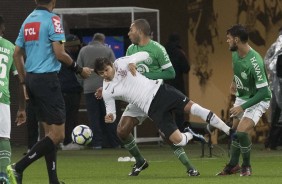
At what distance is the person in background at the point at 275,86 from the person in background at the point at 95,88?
309 centimetres

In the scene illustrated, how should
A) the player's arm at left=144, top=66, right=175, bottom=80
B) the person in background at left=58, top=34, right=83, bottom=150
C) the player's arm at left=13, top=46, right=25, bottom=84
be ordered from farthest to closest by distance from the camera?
the person in background at left=58, top=34, right=83, bottom=150 → the player's arm at left=144, top=66, right=175, bottom=80 → the player's arm at left=13, top=46, right=25, bottom=84

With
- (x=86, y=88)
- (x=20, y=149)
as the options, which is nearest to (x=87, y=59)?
(x=86, y=88)

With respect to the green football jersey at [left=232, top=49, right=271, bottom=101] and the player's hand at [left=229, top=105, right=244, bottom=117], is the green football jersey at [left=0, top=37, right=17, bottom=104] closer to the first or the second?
the player's hand at [left=229, top=105, right=244, bottom=117]

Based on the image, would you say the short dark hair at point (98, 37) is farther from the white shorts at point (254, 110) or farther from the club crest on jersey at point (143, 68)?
the white shorts at point (254, 110)

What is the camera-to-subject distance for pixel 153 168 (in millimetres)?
17703

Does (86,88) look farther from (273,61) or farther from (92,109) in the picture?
(273,61)

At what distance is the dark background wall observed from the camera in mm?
24859

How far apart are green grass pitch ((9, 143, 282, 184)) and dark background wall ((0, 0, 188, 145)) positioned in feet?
5.67

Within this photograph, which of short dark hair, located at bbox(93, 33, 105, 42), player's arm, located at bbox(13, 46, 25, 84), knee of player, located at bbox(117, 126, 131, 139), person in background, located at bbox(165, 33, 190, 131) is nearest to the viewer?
player's arm, located at bbox(13, 46, 25, 84)

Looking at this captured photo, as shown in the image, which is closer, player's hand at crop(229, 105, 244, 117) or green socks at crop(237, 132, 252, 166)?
player's hand at crop(229, 105, 244, 117)

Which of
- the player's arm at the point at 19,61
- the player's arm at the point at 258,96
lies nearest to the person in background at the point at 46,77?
the player's arm at the point at 19,61

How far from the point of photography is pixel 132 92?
15.2 m

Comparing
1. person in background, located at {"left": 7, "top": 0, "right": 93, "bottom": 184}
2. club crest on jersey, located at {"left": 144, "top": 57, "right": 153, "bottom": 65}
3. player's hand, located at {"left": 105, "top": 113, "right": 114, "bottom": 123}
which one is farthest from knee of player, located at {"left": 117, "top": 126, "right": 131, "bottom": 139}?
person in background, located at {"left": 7, "top": 0, "right": 93, "bottom": 184}

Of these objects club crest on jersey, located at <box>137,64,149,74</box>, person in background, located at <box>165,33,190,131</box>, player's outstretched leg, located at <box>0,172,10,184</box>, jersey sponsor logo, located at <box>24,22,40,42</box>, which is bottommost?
player's outstretched leg, located at <box>0,172,10,184</box>
